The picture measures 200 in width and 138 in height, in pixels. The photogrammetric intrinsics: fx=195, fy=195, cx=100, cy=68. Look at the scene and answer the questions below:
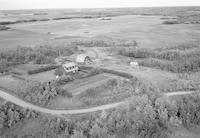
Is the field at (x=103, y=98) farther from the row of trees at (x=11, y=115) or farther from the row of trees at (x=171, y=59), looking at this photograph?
the row of trees at (x=171, y=59)

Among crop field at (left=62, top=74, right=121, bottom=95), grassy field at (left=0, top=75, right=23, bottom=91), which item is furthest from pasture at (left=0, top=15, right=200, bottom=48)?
grassy field at (left=0, top=75, right=23, bottom=91)

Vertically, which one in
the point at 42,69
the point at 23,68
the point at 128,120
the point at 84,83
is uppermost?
the point at 42,69

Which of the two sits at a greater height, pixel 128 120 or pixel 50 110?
pixel 128 120

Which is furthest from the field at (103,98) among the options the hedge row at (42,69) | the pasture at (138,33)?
the pasture at (138,33)

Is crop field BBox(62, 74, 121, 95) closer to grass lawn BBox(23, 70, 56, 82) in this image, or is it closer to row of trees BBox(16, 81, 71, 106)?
row of trees BBox(16, 81, 71, 106)

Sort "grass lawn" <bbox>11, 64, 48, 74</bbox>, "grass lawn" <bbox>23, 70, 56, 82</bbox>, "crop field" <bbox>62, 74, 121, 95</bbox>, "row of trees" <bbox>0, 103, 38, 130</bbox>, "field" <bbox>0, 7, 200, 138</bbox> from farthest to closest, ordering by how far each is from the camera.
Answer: "grass lawn" <bbox>11, 64, 48, 74</bbox>
"grass lawn" <bbox>23, 70, 56, 82</bbox>
"crop field" <bbox>62, 74, 121, 95</bbox>
"row of trees" <bbox>0, 103, 38, 130</bbox>
"field" <bbox>0, 7, 200, 138</bbox>

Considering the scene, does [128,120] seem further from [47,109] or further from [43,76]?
[43,76]

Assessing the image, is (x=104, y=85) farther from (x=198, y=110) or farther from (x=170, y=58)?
(x=170, y=58)

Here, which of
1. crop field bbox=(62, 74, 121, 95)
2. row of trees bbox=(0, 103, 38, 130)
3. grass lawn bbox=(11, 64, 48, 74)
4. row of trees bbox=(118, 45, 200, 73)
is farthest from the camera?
row of trees bbox=(118, 45, 200, 73)

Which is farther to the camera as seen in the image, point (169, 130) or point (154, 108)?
point (154, 108)

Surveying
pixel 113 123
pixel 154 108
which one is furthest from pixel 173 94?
pixel 113 123

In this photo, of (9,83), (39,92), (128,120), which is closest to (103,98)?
(128,120)
